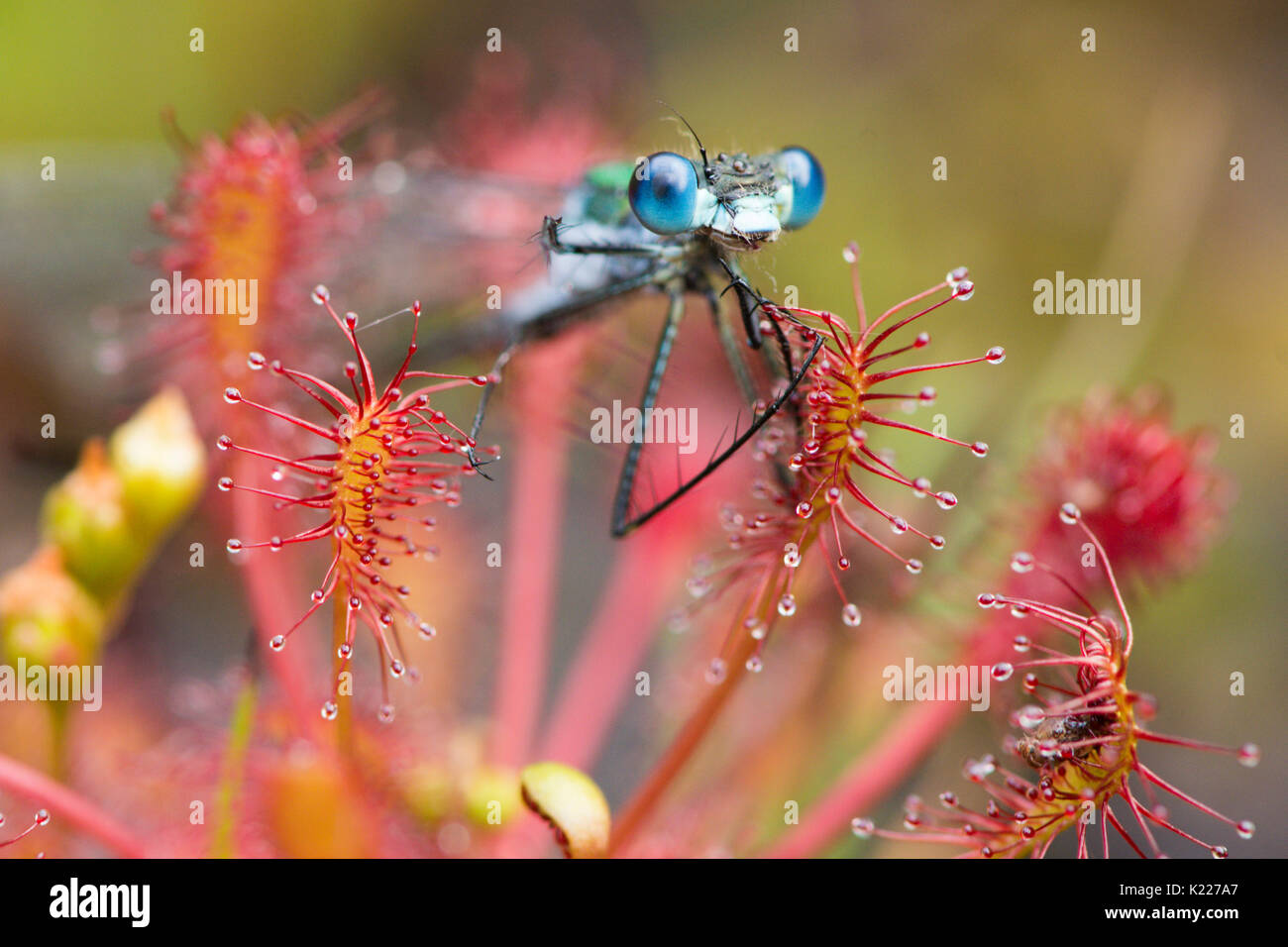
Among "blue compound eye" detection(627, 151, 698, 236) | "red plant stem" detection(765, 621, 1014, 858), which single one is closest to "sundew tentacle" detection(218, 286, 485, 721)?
"blue compound eye" detection(627, 151, 698, 236)

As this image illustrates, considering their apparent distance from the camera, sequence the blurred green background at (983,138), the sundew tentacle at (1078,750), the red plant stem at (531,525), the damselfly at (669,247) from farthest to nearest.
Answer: the blurred green background at (983,138), the red plant stem at (531,525), the damselfly at (669,247), the sundew tentacle at (1078,750)

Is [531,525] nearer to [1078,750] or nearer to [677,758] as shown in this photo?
[677,758]

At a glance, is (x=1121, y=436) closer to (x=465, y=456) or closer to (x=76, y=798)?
(x=465, y=456)

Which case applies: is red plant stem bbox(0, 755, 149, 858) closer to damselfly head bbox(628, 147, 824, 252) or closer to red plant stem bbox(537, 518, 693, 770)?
red plant stem bbox(537, 518, 693, 770)

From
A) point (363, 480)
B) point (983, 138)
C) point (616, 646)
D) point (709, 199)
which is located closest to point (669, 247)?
point (709, 199)

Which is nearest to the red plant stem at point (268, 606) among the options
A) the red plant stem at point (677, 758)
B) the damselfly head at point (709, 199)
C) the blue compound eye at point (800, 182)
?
the red plant stem at point (677, 758)

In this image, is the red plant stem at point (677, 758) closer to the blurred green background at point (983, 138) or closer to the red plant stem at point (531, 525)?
the red plant stem at point (531, 525)
